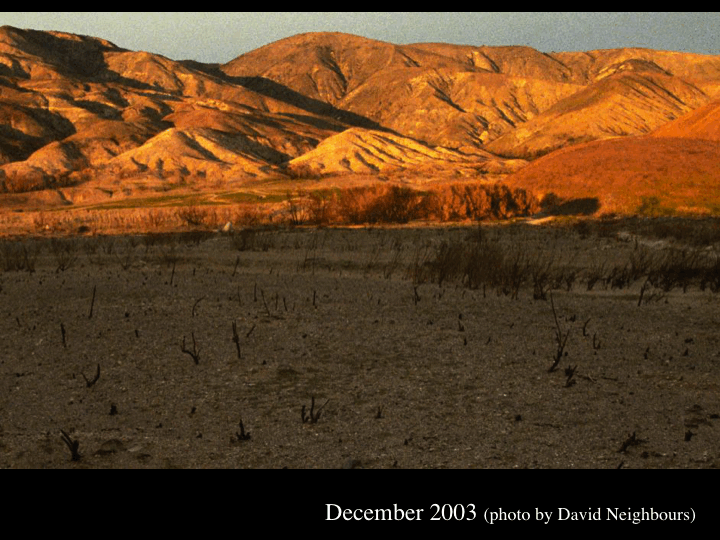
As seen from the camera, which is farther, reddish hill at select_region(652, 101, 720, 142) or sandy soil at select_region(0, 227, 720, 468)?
reddish hill at select_region(652, 101, 720, 142)

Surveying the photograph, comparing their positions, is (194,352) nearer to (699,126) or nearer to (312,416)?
(312,416)

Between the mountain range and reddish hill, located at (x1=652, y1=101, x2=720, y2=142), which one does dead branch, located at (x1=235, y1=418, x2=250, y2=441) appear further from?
reddish hill, located at (x1=652, y1=101, x2=720, y2=142)

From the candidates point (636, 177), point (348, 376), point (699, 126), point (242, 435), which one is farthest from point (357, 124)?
point (242, 435)

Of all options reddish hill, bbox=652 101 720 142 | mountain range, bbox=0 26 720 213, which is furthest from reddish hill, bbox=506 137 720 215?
reddish hill, bbox=652 101 720 142

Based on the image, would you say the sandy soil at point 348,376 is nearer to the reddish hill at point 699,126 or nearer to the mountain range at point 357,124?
the mountain range at point 357,124
